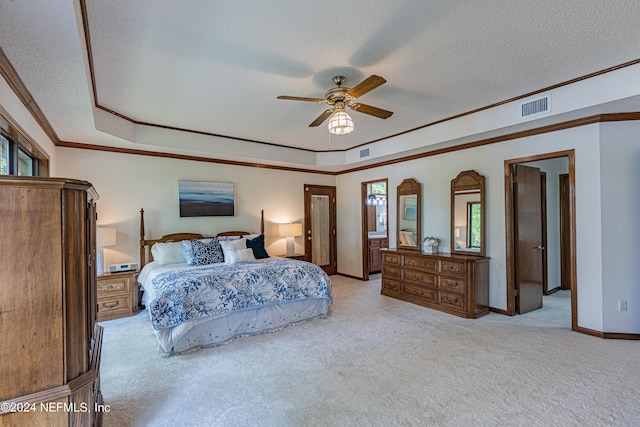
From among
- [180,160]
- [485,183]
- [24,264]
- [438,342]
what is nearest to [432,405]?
[438,342]

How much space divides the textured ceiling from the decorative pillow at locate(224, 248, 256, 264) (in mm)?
2061

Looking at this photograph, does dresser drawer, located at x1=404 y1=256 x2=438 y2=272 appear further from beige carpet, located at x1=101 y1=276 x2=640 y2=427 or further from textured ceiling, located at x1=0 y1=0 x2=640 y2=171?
textured ceiling, located at x1=0 y1=0 x2=640 y2=171

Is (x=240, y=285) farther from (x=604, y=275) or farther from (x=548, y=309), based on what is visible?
(x=548, y=309)

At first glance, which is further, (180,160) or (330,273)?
(330,273)

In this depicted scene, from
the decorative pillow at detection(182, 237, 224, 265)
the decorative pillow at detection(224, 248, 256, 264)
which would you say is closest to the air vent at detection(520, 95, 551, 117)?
the decorative pillow at detection(224, 248, 256, 264)

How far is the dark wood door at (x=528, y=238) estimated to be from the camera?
4.36 metres

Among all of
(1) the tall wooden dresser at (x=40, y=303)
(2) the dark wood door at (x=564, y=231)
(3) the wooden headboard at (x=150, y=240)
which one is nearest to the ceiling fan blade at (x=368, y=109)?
(1) the tall wooden dresser at (x=40, y=303)

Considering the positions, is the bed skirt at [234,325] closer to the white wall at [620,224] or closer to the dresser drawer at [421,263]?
the dresser drawer at [421,263]

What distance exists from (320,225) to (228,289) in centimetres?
381

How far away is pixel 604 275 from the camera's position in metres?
3.54

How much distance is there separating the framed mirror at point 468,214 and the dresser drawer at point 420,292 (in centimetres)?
76

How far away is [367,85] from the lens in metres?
2.62

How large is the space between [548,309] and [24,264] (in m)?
5.78

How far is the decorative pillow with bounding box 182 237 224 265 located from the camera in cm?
463
